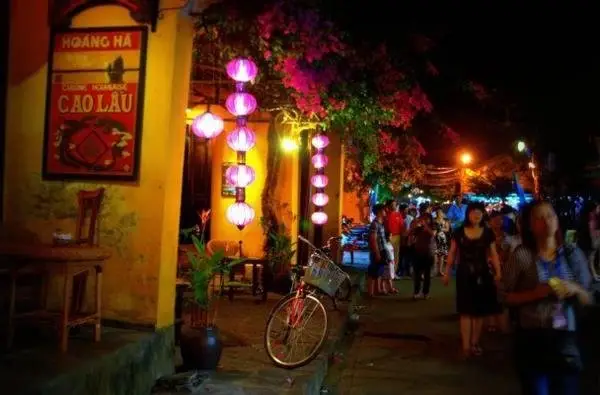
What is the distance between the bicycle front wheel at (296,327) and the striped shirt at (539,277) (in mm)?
3834

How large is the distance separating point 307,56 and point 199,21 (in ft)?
6.37

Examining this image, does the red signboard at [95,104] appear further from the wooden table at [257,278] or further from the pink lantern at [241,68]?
the wooden table at [257,278]

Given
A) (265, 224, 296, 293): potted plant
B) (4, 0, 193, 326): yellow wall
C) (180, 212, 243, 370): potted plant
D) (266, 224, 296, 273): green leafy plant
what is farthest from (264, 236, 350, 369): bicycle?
(266, 224, 296, 273): green leafy plant

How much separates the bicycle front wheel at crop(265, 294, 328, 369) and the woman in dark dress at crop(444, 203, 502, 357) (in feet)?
6.90

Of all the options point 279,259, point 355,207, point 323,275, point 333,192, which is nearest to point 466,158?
point 355,207

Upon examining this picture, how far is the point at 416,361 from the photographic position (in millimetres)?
9484

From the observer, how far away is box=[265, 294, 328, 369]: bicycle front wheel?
8.38 metres

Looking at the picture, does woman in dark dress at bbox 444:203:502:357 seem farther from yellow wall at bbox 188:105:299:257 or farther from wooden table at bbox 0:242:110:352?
yellow wall at bbox 188:105:299:257

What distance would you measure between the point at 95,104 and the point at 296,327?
3668 mm

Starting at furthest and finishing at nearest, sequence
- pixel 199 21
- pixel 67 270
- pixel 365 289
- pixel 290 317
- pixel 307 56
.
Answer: pixel 365 289, pixel 307 56, pixel 290 317, pixel 199 21, pixel 67 270

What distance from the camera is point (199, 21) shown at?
770cm

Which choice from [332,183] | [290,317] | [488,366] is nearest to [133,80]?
[290,317]

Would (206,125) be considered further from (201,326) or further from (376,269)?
(376,269)

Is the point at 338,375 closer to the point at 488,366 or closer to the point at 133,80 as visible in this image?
the point at 488,366
